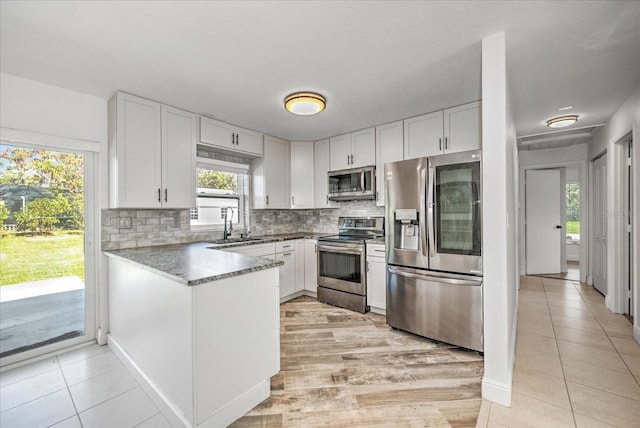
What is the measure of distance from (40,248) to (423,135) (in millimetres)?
3910

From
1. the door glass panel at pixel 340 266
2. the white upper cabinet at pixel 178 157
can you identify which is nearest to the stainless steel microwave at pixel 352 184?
the door glass panel at pixel 340 266

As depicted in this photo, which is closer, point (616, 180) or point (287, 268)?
point (616, 180)

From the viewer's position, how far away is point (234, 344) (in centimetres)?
166

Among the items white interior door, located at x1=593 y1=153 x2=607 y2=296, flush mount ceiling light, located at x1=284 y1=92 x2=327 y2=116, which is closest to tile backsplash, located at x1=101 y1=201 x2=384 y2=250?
flush mount ceiling light, located at x1=284 y1=92 x2=327 y2=116

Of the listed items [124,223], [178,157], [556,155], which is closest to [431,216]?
[178,157]

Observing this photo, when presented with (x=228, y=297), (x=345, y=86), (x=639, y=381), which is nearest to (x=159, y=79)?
(x=345, y=86)

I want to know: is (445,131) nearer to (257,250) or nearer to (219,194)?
(257,250)

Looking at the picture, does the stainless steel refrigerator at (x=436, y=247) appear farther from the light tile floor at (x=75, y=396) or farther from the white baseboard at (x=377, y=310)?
the light tile floor at (x=75, y=396)

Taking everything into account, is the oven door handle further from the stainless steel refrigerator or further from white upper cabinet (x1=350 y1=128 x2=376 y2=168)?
white upper cabinet (x1=350 y1=128 x2=376 y2=168)

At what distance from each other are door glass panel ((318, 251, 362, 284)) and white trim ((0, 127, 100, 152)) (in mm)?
2730

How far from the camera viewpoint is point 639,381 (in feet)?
6.54

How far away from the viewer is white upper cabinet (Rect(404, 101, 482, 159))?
2852 millimetres

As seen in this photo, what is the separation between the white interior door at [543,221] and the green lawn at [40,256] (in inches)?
266

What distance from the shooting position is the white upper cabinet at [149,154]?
2.56 meters
